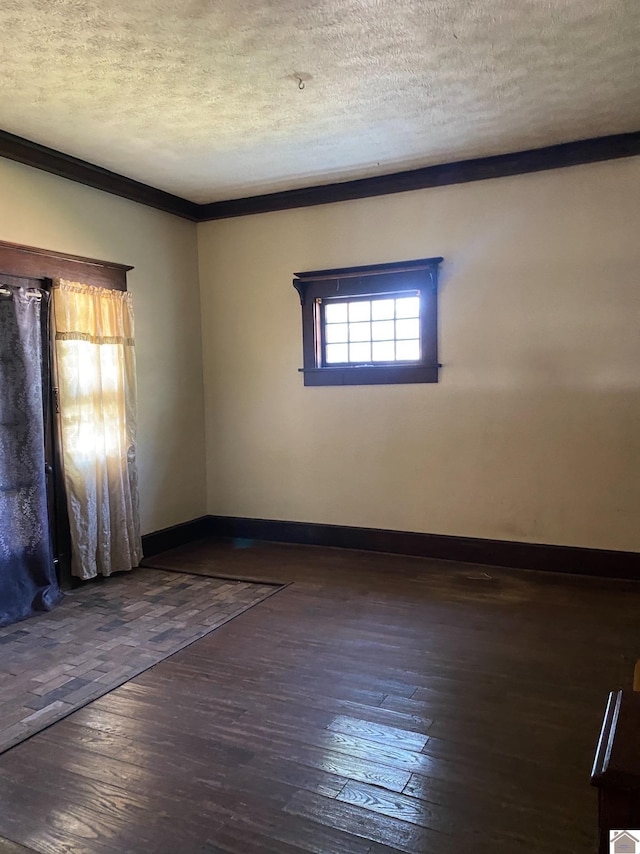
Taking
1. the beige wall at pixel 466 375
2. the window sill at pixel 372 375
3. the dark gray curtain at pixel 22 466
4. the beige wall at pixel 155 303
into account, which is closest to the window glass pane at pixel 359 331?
the window sill at pixel 372 375

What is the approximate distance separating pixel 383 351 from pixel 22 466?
2.77 meters

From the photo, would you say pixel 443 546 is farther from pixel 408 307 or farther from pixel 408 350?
pixel 408 307

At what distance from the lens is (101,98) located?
3.46 m

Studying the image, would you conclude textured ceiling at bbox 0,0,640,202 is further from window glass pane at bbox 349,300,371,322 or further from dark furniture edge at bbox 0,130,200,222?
window glass pane at bbox 349,300,371,322

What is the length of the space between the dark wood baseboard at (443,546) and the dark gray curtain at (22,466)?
195 cm

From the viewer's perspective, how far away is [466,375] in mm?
4777

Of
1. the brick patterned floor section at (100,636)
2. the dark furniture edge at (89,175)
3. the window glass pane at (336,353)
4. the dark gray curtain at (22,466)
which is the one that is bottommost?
the brick patterned floor section at (100,636)

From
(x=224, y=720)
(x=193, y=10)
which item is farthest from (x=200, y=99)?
(x=224, y=720)

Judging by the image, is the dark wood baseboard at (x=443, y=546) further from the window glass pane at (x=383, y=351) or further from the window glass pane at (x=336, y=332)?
the window glass pane at (x=336, y=332)

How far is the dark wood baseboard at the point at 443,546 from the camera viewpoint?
4410mm

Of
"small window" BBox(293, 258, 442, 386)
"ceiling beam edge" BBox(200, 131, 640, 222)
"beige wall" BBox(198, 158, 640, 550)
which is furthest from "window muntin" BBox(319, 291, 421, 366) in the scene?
"ceiling beam edge" BBox(200, 131, 640, 222)

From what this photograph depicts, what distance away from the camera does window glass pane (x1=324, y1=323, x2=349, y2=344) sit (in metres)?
5.24

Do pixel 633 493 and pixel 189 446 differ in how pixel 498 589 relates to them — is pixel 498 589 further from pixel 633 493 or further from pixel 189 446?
pixel 189 446

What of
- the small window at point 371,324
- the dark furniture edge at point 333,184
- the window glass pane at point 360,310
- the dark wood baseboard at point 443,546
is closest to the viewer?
the dark furniture edge at point 333,184
